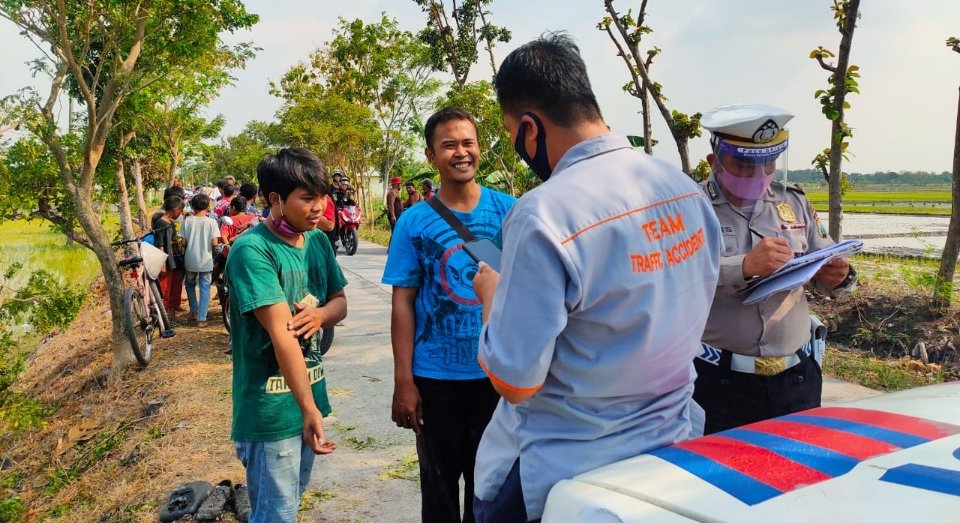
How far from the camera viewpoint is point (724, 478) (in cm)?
119

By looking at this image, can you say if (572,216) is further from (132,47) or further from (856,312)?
(132,47)

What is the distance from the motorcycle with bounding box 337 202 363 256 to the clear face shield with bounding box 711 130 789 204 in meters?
9.05

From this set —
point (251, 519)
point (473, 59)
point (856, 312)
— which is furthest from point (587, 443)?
point (473, 59)

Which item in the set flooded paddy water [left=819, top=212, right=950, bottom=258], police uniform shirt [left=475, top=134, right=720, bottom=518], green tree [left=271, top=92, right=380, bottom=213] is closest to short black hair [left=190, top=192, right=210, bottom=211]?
police uniform shirt [left=475, top=134, right=720, bottom=518]

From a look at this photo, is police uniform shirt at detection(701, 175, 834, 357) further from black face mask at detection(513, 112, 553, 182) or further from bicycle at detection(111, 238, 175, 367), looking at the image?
bicycle at detection(111, 238, 175, 367)

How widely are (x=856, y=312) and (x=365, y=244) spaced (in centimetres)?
1258

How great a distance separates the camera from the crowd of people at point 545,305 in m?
1.35

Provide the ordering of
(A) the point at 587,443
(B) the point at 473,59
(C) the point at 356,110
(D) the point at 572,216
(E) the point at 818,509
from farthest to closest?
1. (C) the point at 356,110
2. (B) the point at 473,59
3. (A) the point at 587,443
4. (D) the point at 572,216
5. (E) the point at 818,509

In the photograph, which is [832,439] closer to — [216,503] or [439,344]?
[439,344]

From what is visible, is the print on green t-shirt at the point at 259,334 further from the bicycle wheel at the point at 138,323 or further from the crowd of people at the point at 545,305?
the bicycle wheel at the point at 138,323

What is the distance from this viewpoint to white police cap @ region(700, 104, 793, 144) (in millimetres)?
2242

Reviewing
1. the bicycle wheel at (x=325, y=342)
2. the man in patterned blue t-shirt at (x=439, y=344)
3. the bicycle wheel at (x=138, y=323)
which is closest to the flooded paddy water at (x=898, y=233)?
the bicycle wheel at (x=325, y=342)

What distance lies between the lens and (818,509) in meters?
1.05

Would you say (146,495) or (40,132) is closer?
(146,495)
